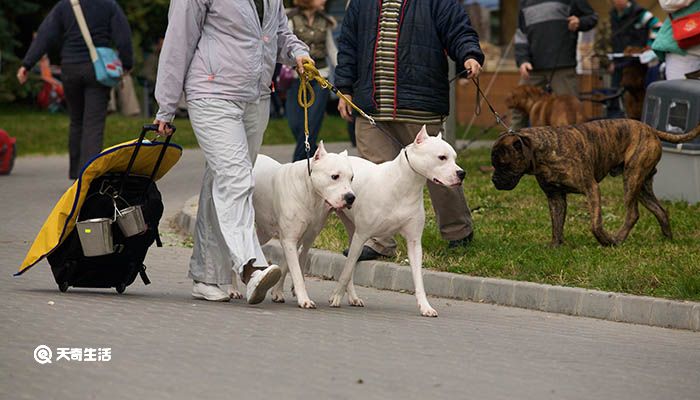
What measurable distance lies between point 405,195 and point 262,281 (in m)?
0.98

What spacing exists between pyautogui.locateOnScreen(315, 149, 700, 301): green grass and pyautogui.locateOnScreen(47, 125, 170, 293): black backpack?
207 centimetres

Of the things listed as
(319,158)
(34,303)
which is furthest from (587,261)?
(34,303)

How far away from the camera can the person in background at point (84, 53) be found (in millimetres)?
14422

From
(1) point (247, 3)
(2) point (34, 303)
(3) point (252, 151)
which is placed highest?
(1) point (247, 3)

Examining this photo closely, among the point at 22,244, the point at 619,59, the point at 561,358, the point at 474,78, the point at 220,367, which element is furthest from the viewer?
the point at 619,59

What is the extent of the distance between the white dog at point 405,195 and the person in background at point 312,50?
6.47 meters

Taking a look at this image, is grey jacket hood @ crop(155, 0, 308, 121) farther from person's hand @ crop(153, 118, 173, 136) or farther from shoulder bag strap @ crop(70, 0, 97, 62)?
shoulder bag strap @ crop(70, 0, 97, 62)

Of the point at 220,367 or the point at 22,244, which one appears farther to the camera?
the point at 22,244

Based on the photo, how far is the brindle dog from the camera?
9.64 meters

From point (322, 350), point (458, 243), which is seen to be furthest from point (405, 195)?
point (458, 243)

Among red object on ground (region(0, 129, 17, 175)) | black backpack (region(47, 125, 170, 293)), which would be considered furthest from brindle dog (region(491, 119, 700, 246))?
red object on ground (region(0, 129, 17, 175))

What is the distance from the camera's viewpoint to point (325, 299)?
8.84m

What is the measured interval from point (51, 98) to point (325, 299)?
80.9 feet

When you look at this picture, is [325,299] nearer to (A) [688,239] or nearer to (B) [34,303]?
(B) [34,303]
